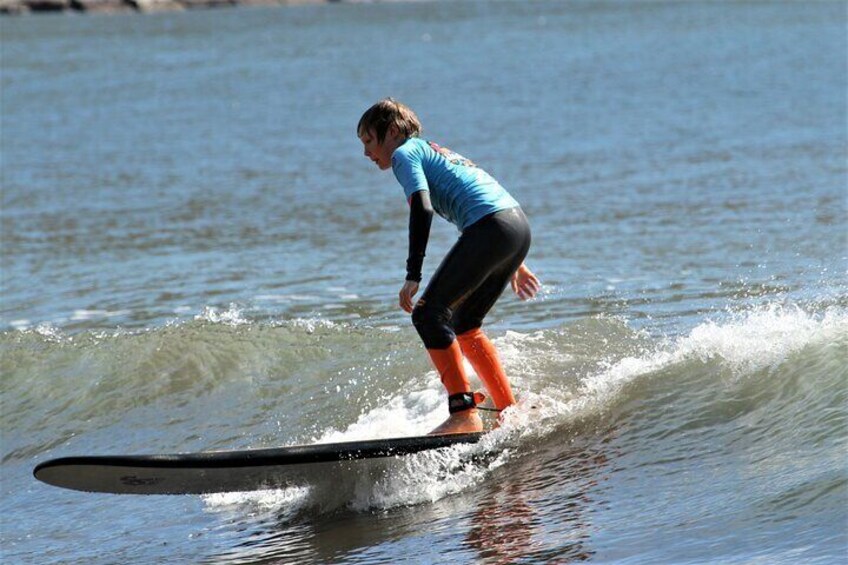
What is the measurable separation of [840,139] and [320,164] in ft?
28.4

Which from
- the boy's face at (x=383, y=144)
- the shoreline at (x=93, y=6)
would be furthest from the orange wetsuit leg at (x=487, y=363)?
the shoreline at (x=93, y=6)

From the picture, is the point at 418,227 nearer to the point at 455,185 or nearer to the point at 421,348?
the point at 455,185

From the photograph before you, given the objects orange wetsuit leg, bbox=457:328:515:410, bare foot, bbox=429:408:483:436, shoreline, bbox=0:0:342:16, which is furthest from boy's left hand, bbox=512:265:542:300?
shoreline, bbox=0:0:342:16

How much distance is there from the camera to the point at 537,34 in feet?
213

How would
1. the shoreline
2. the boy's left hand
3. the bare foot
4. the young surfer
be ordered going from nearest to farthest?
the young surfer, the bare foot, the boy's left hand, the shoreline

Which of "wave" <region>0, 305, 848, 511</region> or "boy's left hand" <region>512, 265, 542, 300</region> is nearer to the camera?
"wave" <region>0, 305, 848, 511</region>

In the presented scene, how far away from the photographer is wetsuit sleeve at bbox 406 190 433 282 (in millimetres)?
6645

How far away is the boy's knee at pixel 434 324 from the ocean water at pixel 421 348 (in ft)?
2.02

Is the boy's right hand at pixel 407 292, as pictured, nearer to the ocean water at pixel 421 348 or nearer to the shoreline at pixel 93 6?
the ocean water at pixel 421 348

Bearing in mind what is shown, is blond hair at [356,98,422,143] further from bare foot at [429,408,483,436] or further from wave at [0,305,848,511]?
wave at [0,305,848,511]

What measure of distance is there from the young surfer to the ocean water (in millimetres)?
563

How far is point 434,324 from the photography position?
22.7ft

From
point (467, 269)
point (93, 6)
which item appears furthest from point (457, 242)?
point (93, 6)

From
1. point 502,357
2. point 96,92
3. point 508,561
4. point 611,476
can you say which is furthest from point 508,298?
point 96,92
